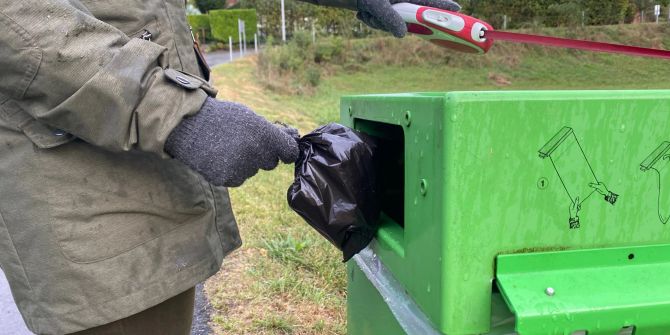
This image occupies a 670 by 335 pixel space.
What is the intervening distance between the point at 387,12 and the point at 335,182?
0.72 metres

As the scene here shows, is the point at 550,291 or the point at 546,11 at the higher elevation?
the point at 546,11

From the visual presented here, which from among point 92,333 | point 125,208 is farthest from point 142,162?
point 92,333

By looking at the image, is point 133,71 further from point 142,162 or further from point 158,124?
point 142,162

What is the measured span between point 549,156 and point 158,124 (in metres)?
0.68

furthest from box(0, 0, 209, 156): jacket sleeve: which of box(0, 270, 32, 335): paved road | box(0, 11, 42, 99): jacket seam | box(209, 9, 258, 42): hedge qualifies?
box(209, 9, 258, 42): hedge

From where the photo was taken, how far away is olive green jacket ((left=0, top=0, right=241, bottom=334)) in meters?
0.91

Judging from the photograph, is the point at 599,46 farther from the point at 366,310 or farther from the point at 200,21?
the point at 200,21

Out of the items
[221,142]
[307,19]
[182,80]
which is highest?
[307,19]

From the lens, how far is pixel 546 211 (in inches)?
34.7

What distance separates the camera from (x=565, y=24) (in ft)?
53.1

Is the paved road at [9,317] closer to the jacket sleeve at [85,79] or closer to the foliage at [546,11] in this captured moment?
the jacket sleeve at [85,79]

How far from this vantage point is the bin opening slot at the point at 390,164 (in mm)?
1447

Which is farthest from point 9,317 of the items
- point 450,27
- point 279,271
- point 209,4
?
point 209,4

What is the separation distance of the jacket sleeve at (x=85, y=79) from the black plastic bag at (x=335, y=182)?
0.93 feet
